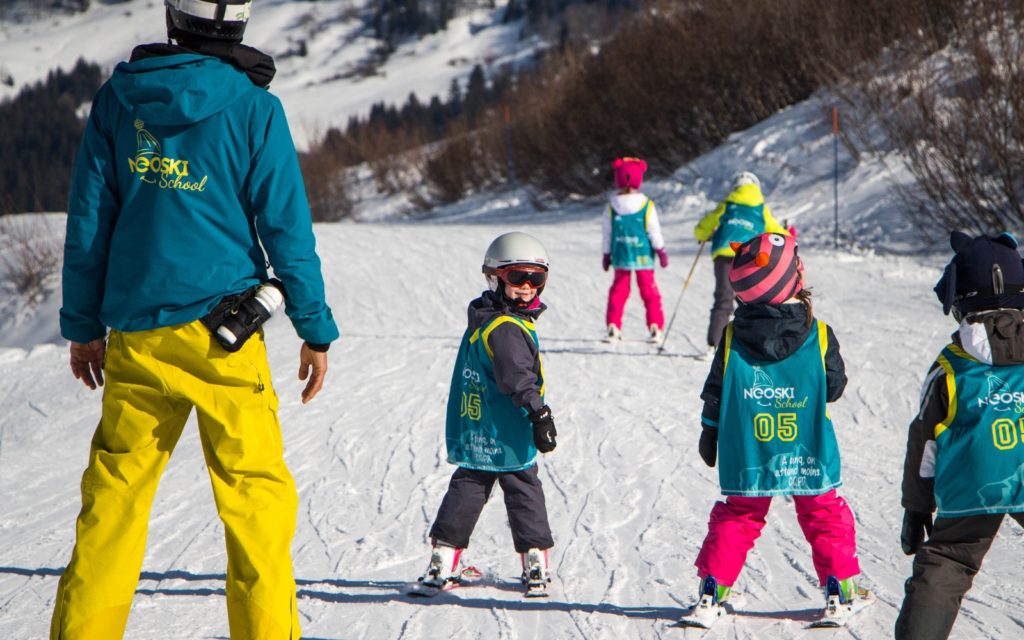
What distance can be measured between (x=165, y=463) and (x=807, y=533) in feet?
7.56

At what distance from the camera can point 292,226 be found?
308 centimetres

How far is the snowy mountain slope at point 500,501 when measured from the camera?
4227mm

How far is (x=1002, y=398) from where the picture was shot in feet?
10.5

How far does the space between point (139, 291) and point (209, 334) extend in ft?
0.74

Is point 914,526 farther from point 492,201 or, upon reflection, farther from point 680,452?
point 492,201

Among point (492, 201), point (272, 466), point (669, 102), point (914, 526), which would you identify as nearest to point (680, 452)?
point (914, 526)

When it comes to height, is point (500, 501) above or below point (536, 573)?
A: below

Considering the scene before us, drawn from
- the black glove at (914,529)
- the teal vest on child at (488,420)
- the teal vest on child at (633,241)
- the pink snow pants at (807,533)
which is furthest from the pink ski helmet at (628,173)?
the black glove at (914,529)

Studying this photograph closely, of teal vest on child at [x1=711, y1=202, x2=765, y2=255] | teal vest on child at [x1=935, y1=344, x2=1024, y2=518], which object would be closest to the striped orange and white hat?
teal vest on child at [x1=935, y1=344, x2=1024, y2=518]

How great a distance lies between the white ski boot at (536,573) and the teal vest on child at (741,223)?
16.7 ft

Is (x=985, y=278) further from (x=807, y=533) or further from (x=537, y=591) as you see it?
(x=537, y=591)

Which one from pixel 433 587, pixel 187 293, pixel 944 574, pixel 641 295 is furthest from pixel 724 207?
pixel 187 293

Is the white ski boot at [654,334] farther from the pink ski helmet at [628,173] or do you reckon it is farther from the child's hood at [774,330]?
the child's hood at [774,330]

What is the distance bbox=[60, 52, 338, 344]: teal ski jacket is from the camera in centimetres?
302
